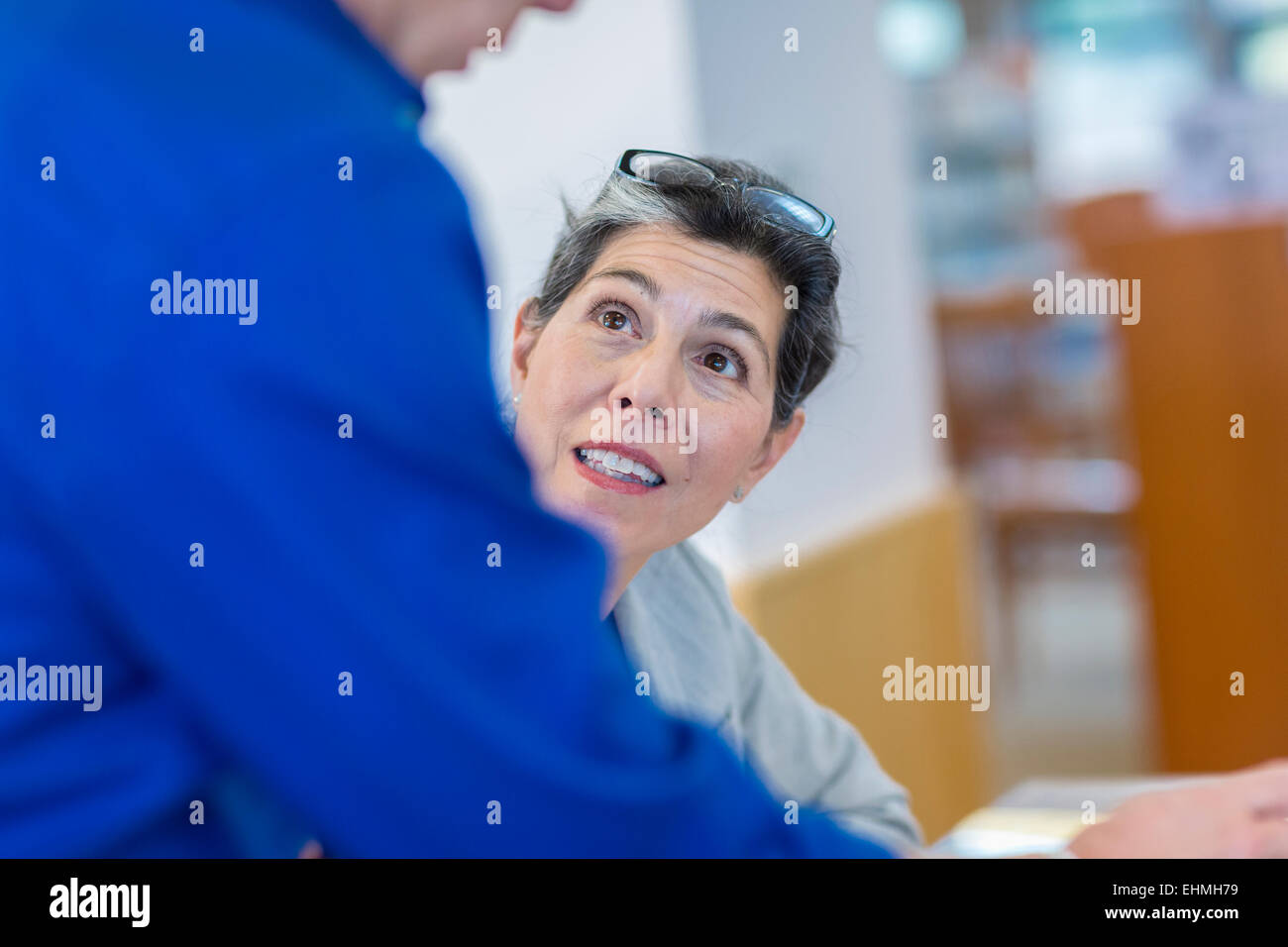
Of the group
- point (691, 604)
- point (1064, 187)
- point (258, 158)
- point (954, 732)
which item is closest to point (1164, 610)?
point (954, 732)

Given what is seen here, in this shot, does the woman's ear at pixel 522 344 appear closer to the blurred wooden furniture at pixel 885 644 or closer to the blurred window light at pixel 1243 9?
the blurred wooden furniture at pixel 885 644

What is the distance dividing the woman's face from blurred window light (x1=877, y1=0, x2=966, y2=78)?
21.1 feet

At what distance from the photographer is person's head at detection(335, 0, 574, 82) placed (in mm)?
514

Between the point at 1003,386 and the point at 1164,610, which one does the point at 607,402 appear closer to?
the point at 1164,610

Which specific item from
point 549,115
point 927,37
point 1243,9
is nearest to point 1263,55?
point 1243,9

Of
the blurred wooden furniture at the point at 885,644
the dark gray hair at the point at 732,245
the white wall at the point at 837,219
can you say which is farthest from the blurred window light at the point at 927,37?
the dark gray hair at the point at 732,245

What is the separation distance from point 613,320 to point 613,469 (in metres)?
0.06

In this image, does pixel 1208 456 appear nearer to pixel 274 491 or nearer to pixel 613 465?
pixel 613 465

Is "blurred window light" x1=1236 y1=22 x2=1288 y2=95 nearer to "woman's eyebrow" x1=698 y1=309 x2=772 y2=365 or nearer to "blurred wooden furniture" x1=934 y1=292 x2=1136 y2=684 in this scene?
"blurred wooden furniture" x1=934 y1=292 x2=1136 y2=684

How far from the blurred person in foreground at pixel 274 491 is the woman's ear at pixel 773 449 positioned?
0.37ft

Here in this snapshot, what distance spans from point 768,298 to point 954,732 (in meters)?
0.27

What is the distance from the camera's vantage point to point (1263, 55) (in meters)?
6.29

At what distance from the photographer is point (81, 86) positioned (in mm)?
467

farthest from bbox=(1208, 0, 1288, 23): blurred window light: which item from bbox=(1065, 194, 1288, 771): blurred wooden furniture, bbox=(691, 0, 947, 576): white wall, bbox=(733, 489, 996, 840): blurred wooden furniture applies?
bbox=(733, 489, 996, 840): blurred wooden furniture
